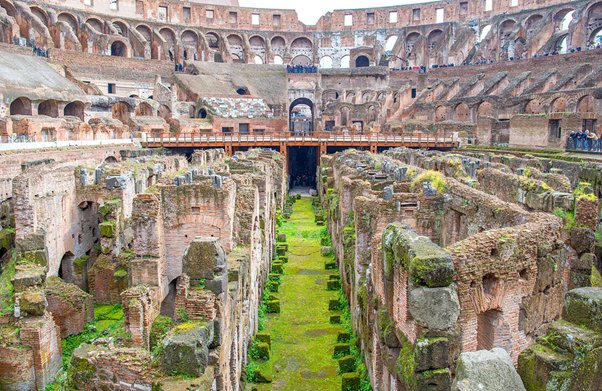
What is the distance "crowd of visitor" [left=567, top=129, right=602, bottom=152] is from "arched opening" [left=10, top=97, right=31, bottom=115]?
3595cm

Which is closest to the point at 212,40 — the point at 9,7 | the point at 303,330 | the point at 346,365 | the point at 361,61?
the point at 361,61

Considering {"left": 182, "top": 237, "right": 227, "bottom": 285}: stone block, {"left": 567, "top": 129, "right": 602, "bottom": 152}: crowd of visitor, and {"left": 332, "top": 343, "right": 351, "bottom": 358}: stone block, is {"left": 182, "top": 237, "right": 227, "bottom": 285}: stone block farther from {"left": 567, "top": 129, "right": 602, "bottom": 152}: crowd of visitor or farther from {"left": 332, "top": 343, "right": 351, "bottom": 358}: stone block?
{"left": 567, "top": 129, "right": 602, "bottom": 152}: crowd of visitor

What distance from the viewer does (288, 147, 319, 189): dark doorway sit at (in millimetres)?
47344

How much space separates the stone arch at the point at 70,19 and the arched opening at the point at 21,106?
24263 millimetres

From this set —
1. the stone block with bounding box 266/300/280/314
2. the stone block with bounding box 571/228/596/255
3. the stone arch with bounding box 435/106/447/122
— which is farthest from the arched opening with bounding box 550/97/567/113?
the stone block with bounding box 571/228/596/255

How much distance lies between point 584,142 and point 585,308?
27036 mm

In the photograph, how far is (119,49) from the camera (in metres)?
64.0

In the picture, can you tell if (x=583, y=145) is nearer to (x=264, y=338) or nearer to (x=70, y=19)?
(x=264, y=338)

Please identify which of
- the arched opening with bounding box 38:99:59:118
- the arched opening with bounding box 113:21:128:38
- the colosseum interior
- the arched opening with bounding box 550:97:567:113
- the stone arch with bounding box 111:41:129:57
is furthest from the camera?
the arched opening with bounding box 113:21:128:38

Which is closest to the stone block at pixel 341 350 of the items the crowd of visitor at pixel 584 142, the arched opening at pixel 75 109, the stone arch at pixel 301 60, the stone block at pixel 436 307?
the stone block at pixel 436 307

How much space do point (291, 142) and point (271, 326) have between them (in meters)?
30.0

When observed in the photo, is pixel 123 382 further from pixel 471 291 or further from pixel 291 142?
pixel 291 142

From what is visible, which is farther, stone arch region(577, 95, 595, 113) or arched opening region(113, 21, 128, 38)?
arched opening region(113, 21, 128, 38)

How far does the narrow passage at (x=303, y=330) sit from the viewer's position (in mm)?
11523
